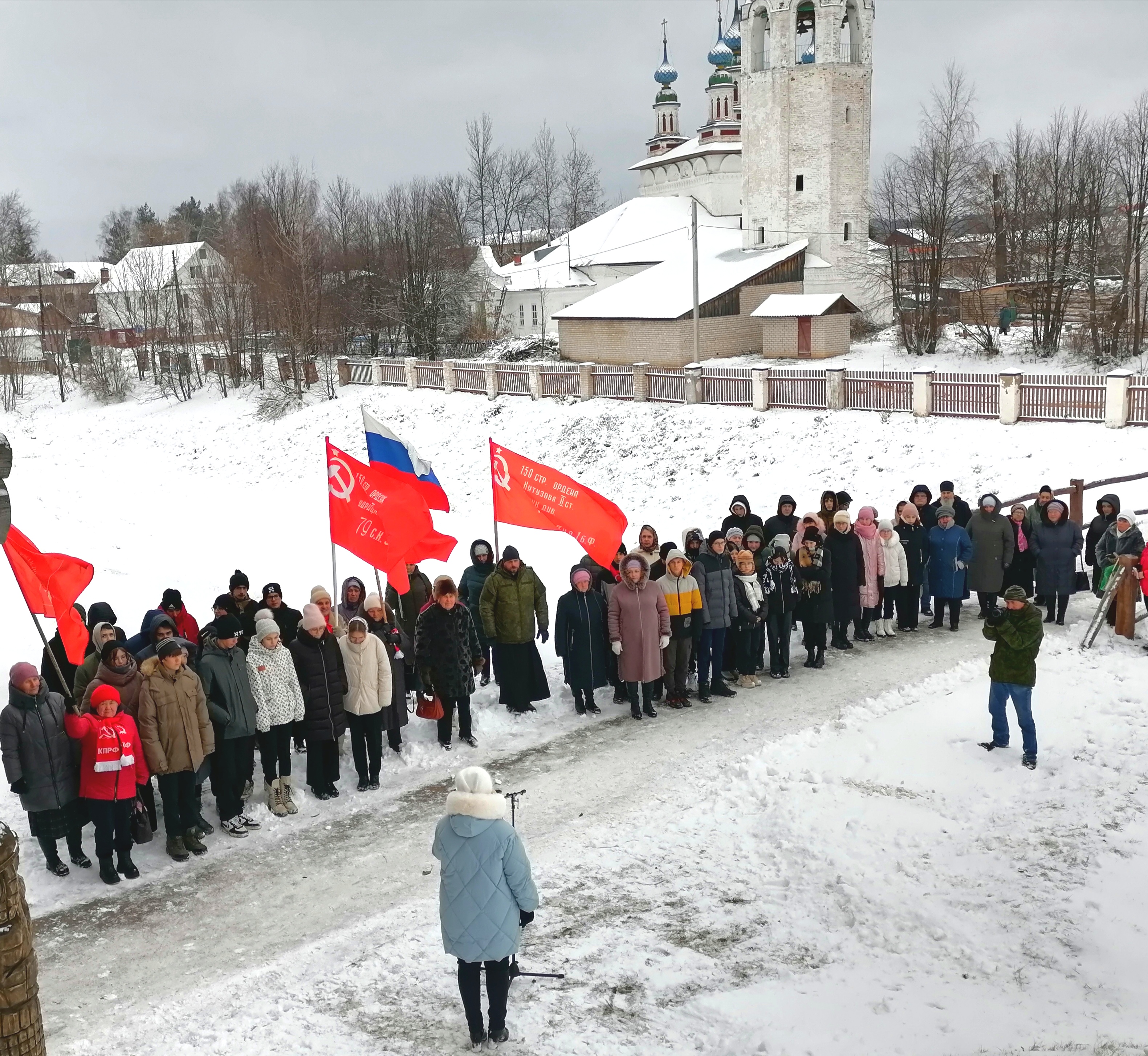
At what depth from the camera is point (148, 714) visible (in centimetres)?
748

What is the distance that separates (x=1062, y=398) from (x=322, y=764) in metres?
18.6

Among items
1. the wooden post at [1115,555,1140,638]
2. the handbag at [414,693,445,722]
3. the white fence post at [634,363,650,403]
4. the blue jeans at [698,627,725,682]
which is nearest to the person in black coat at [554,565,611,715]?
the blue jeans at [698,627,725,682]

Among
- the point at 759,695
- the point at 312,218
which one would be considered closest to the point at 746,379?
the point at 759,695

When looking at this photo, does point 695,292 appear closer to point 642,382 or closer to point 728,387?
point 642,382

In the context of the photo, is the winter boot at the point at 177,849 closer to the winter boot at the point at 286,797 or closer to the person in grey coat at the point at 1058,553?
the winter boot at the point at 286,797

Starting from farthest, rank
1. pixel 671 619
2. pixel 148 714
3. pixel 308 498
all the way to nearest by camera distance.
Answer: pixel 308 498, pixel 671 619, pixel 148 714

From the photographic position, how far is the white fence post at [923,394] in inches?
945

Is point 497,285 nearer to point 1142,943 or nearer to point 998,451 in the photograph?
point 998,451

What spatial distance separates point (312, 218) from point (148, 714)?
1942 inches

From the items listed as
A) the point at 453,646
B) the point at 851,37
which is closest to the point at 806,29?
the point at 851,37

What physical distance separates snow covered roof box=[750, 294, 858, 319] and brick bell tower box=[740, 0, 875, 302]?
6.74m

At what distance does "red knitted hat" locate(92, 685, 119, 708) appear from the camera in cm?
726

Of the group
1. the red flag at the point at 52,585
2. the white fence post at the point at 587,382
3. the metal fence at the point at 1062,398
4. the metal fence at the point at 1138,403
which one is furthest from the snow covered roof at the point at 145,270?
the red flag at the point at 52,585

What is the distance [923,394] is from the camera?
24078 millimetres
